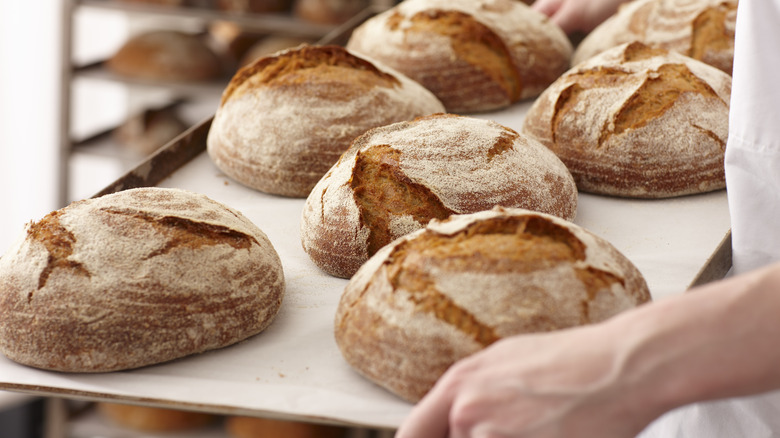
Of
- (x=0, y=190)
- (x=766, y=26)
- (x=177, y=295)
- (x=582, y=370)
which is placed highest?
(x=766, y=26)

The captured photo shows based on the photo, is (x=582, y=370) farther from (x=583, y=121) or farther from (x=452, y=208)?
(x=583, y=121)

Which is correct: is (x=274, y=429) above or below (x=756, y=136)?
below

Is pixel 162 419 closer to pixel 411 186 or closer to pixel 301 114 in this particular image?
pixel 301 114

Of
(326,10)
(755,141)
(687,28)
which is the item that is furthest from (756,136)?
(326,10)

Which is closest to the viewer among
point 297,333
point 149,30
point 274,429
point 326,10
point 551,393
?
point 551,393

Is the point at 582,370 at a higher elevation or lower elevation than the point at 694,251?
higher

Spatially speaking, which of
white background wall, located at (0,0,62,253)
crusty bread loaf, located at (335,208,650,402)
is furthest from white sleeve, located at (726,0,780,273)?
white background wall, located at (0,0,62,253)

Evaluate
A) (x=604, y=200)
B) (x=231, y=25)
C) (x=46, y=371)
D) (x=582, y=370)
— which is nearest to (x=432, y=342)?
(x=582, y=370)
